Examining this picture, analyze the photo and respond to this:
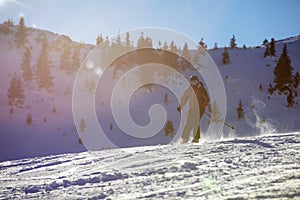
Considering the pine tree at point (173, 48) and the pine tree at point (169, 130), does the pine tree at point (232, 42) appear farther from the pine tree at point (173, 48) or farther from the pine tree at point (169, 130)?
the pine tree at point (169, 130)

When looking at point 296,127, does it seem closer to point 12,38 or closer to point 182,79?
point 182,79

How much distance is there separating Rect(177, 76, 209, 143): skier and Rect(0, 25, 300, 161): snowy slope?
20381 mm

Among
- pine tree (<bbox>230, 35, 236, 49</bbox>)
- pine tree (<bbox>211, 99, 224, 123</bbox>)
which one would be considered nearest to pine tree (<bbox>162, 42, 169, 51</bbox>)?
pine tree (<bbox>230, 35, 236, 49</bbox>)

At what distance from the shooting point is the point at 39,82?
4609 cm

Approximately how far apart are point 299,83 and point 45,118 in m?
36.3

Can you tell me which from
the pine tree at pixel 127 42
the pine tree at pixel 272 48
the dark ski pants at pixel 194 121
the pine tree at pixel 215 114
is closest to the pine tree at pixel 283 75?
the pine tree at pixel 215 114

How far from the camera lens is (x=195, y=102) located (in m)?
9.66

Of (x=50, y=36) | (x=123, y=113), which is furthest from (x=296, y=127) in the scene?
(x=50, y=36)

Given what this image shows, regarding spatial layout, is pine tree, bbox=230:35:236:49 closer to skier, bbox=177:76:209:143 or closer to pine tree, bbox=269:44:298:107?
pine tree, bbox=269:44:298:107

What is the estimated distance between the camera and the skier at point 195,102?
944cm

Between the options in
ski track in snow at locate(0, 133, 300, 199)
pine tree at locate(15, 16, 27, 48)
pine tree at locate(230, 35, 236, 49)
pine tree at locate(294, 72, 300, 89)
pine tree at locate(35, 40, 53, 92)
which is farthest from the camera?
pine tree at locate(230, 35, 236, 49)

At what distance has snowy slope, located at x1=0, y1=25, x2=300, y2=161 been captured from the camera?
30.1m

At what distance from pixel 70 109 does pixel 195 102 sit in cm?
3190

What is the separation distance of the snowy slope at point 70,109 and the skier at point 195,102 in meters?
20.4
